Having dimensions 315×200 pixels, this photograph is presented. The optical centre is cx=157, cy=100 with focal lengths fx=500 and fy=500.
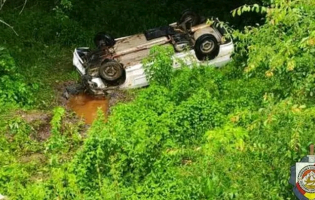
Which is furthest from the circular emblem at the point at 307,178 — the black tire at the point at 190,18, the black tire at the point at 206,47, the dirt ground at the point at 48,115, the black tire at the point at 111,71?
the black tire at the point at 190,18

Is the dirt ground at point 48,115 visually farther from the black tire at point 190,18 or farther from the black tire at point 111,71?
the black tire at point 190,18

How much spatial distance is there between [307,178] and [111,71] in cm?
636

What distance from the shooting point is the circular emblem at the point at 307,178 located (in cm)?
496

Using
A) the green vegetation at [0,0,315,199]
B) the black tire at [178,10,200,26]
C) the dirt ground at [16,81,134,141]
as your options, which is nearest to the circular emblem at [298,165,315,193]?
the green vegetation at [0,0,315,199]

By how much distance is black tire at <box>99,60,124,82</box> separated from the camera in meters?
10.6

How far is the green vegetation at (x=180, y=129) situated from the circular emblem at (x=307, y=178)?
0.30 metres

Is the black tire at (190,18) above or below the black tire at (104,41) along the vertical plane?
below

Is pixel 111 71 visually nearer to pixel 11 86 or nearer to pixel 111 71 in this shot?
pixel 111 71

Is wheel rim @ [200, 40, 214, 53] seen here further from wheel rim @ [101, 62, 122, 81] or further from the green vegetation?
wheel rim @ [101, 62, 122, 81]

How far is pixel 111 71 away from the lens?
10664 mm

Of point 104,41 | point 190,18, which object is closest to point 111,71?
point 104,41

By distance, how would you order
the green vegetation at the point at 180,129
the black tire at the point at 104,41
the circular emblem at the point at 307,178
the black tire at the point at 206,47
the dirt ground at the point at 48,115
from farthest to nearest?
the black tire at the point at 104,41 → the black tire at the point at 206,47 → the dirt ground at the point at 48,115 → the green vegetation at the point at 180,129 → the circular emblem at the point at 307,178

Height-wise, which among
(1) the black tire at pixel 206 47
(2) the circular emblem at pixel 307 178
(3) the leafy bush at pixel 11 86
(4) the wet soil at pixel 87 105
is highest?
(3) the leafy bush at pixel 11 86

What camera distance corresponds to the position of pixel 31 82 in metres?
11.0
